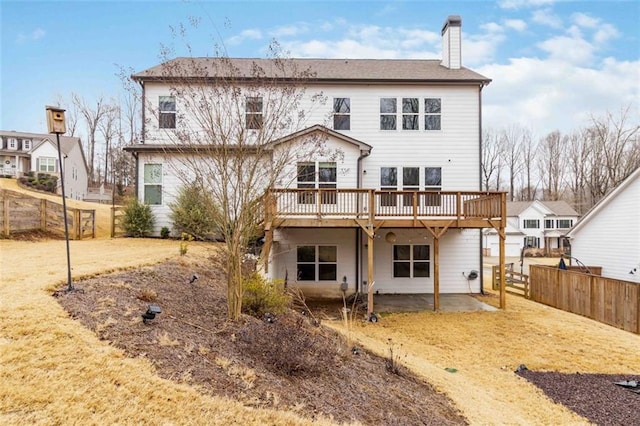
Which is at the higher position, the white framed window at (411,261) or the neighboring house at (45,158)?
the neighboring house at (45,158)

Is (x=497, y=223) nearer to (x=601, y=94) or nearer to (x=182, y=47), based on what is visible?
(x=182, y=47)

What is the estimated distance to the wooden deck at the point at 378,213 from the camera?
11422 millimetres

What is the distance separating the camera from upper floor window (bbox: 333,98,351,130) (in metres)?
15.0

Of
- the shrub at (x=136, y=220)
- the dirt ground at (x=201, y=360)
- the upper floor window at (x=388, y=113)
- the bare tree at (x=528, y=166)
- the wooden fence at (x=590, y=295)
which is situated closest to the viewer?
the dirt ground at (x=201, y=360)

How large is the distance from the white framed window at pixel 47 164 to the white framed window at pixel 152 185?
3172 centimetres

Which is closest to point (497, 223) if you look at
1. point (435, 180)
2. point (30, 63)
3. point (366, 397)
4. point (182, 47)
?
point (435, 180)

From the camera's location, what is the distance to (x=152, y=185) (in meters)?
15.2

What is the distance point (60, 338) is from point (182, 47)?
20.1 ft

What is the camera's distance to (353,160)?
547 inches

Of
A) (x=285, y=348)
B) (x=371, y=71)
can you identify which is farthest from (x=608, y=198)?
(x=285, y=348)

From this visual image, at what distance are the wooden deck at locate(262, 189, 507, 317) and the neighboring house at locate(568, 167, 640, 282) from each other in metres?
7.42

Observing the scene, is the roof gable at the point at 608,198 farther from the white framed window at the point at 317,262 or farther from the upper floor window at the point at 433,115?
the white framed window at the point at 317,262

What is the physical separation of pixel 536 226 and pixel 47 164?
57.0m

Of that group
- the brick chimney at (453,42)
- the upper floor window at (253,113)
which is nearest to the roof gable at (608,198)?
the brick chimney at (453,42)
